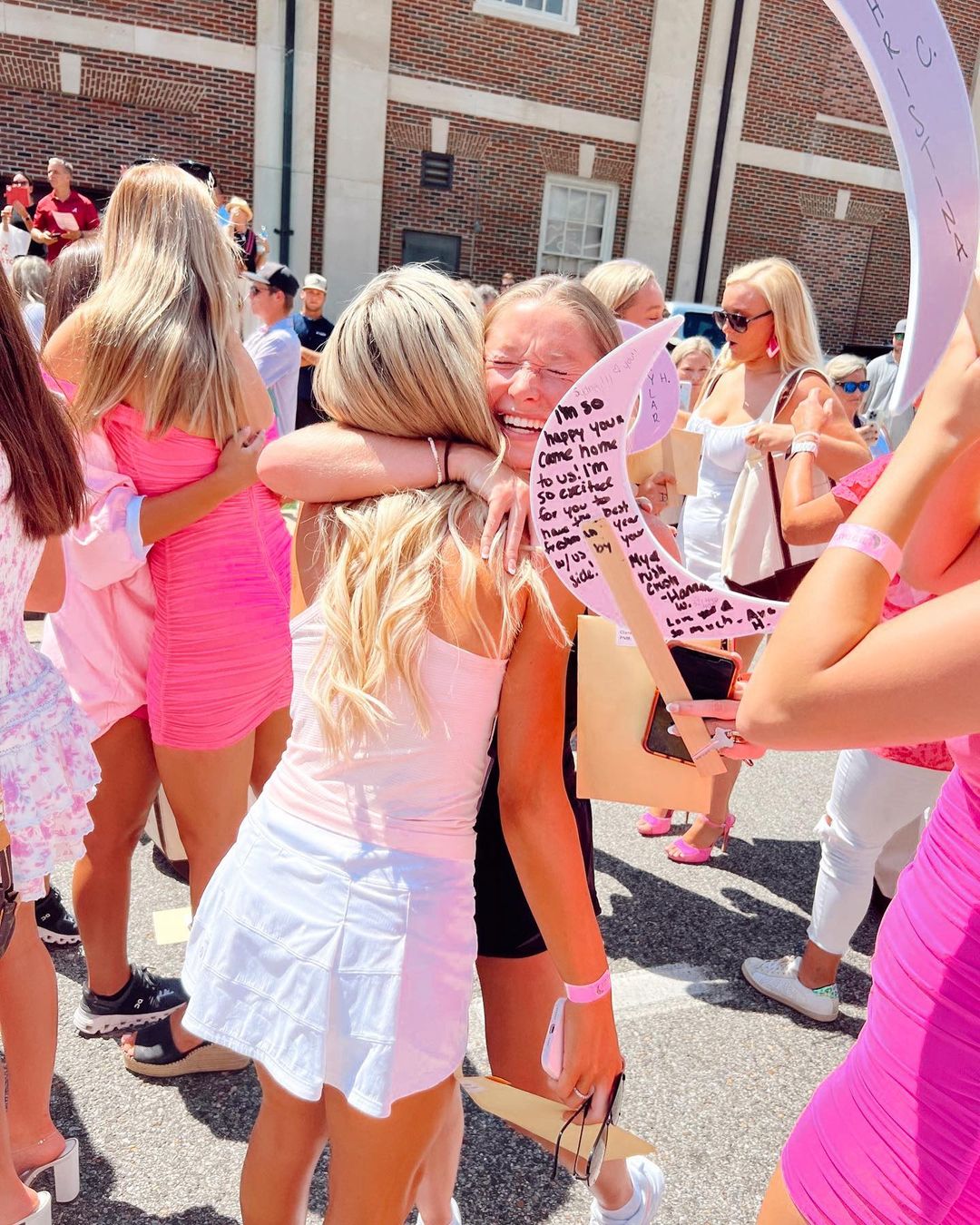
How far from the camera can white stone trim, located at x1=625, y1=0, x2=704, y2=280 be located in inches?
536

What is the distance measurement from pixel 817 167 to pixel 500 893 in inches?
641

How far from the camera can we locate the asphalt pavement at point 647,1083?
6.67ft

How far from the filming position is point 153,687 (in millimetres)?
2162

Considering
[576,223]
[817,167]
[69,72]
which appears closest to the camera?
[69,72]

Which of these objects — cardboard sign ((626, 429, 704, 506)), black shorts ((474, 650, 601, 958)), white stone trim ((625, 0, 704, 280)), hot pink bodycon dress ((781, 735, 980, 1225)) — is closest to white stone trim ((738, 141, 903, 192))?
white stone trim ((625, 0, 704, 280))

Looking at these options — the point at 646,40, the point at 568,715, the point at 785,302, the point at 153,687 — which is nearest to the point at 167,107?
the point at 646,40

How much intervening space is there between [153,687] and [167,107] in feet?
38.9

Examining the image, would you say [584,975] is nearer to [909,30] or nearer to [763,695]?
[763,695]

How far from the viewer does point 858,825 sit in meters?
2.56

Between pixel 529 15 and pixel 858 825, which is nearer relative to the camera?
pixel 858 825

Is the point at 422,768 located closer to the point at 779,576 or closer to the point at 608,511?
the point at 608,511

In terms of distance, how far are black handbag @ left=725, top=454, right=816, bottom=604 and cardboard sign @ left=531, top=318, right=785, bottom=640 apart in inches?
48.2

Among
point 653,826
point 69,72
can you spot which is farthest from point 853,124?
point 653,826

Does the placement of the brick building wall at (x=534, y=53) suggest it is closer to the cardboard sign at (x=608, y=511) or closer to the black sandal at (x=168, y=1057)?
the black sandal at (x=168, y=1057)
